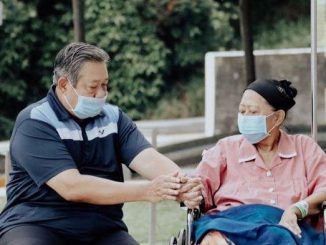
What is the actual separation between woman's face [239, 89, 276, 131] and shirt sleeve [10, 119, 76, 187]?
3.56 ft

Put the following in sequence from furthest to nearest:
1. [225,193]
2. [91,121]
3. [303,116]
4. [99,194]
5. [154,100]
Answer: [154,100] → [303,116] → [225,193] → [91,121] → [99,194]

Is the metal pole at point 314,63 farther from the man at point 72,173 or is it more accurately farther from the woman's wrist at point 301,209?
the man at point 72,173

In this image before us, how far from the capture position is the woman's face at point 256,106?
515 centimetres

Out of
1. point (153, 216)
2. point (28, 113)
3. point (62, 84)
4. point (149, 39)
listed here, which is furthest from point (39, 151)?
point (149, 39)

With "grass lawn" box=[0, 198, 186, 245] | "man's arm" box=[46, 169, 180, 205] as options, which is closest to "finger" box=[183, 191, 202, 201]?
"man's arm" box=[46, 169, 180, 205]

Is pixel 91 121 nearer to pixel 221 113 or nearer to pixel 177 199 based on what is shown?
pixel 177 199

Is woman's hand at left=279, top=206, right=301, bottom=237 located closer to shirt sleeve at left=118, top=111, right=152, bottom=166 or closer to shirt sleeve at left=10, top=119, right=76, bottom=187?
shirt sleeve at left=118, top=111, right=152, bottom=166

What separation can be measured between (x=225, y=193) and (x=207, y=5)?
15.2 metres

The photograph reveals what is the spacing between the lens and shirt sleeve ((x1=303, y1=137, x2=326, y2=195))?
5.06 metres

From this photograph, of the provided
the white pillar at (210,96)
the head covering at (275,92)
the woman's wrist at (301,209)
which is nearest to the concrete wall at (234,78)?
the white pillar at (210,96)

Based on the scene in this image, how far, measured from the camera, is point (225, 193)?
5.10 meters

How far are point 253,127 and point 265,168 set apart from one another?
0.22 m

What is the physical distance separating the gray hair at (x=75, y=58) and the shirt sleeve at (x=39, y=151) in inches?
9.8

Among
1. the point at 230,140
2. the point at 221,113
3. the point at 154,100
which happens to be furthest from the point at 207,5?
the point at 230,140
